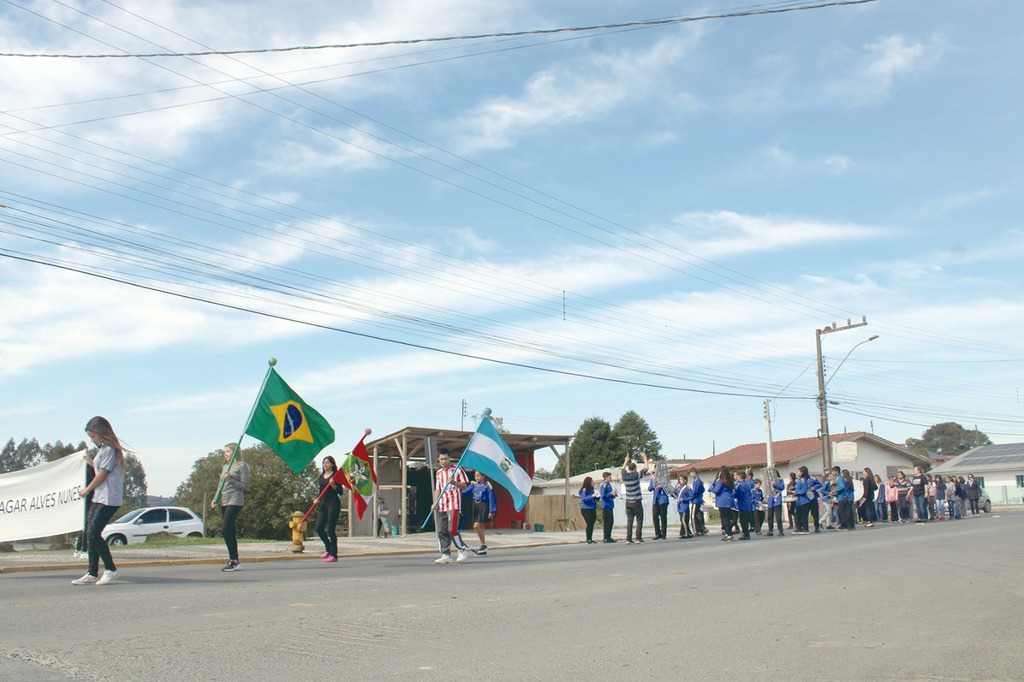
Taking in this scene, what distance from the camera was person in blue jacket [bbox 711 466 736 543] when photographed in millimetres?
20703

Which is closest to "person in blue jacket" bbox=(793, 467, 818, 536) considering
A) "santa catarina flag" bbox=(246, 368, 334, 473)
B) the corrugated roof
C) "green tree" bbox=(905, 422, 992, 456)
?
"santa catarina flag" bbox=(246, 368, 334, 473)

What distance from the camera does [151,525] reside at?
→ 2939 centimetres

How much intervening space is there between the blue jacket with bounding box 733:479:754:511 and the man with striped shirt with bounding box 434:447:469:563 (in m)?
9.14

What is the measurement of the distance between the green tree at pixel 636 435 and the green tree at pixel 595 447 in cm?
197

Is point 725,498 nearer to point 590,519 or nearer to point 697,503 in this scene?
point 697,503

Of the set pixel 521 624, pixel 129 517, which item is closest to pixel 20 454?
pixel 129 517

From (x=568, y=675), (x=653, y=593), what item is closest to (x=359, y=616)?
(x=568, y=675)

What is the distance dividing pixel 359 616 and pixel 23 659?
8.75ft

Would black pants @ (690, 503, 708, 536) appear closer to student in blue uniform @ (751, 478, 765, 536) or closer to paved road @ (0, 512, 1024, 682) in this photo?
student in blue uniform @ (751, 478, 765, 536)

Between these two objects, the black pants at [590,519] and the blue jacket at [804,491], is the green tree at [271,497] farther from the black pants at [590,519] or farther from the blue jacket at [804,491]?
the blue jacket at [804,491]

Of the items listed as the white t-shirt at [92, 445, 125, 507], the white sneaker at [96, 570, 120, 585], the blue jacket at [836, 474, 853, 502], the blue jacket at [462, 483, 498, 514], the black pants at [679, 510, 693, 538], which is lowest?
the black pants at [679, 510, 693, 538]

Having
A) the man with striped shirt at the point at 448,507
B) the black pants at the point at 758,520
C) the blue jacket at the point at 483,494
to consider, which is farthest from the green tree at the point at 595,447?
the man with striped shirt at the point at 448,507

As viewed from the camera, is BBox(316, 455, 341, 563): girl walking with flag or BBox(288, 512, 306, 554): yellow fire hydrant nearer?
BBox(316, 455, 341, 563): girl walking with flag

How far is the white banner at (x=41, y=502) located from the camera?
12351mm
